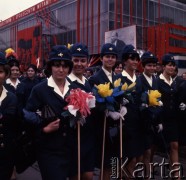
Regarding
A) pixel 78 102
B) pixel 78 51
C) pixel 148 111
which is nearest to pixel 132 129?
pixel 148 111

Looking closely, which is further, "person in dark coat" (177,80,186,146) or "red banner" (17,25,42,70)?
"red banner" (17,25,42,70)

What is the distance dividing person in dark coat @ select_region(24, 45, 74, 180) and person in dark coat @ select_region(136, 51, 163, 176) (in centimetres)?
159

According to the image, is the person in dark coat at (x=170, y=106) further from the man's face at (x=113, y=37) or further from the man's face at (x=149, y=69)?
the man's face at (x=113, y=37)

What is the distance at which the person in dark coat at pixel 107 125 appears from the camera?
479cm

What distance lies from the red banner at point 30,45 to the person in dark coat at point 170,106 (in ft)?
101

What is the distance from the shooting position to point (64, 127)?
390 cm

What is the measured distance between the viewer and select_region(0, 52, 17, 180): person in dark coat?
365 centimetres

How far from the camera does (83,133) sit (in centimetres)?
415

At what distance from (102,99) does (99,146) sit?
2.51 ft

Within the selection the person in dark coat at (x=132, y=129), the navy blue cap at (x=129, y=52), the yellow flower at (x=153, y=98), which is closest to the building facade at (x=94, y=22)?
the navy blue cap at (x=129, y=52)

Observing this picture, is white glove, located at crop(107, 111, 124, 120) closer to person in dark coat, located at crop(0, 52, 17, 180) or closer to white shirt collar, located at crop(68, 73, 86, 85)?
white shirt collar, located at crop(68, 73, 86, 85)

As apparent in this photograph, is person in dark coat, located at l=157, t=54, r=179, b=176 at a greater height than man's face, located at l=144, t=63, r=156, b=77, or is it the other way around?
man's face, located at l=144, t=63, r=156, b=77

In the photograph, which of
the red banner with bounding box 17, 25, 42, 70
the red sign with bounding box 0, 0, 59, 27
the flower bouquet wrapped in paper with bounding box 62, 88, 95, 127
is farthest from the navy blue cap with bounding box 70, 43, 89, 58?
the red sign with bounding box 0, 0, 59, 27

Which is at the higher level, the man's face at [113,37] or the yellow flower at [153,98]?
the man's face at [113,37]
